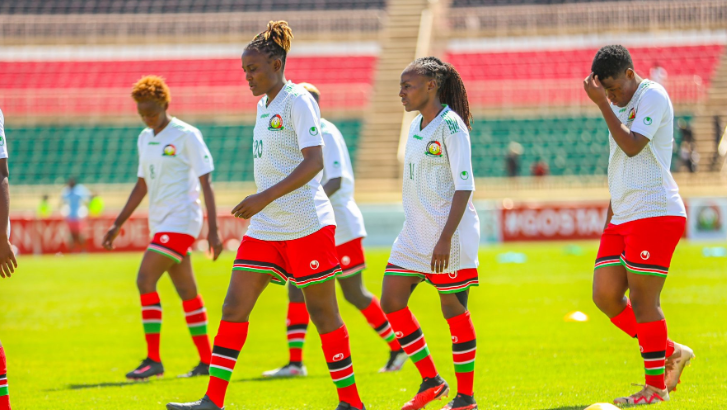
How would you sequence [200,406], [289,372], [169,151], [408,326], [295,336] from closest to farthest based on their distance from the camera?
[200,406] < [408,326] < [169,151] < [289,372] < [295,336]

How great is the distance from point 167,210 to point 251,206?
2715mm

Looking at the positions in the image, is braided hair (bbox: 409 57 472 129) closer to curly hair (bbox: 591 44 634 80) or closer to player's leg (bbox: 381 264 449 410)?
curly hair (bbox: 591 44 634 80)

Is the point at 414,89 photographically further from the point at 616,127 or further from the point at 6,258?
the point at 6,258

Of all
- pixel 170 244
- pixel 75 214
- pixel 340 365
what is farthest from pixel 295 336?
pixel 75 214

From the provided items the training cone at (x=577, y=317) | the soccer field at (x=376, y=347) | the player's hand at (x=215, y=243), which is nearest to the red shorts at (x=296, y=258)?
the soccer field at (x=376, y=347)

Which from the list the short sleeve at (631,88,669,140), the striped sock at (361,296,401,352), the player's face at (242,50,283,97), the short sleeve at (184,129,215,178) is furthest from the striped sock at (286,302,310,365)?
the short sleeve at (631,88,669,140)

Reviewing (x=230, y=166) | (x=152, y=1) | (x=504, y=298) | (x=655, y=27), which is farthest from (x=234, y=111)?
(x=504, y=298)

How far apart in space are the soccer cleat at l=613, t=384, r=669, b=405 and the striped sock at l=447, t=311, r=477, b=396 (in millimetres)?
910

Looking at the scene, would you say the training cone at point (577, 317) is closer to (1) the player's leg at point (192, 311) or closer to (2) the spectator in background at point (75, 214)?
(1) the player's leg at point (192, 311)

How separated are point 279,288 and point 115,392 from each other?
9.06 m

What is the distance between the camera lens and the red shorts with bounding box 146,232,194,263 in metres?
7.43

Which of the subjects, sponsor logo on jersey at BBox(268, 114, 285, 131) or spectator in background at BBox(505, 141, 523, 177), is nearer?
sponsor logo on jersey at BBox(268, 114, 285, 131)

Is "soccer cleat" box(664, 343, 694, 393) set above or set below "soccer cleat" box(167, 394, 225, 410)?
below

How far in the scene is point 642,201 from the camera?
5.61m
